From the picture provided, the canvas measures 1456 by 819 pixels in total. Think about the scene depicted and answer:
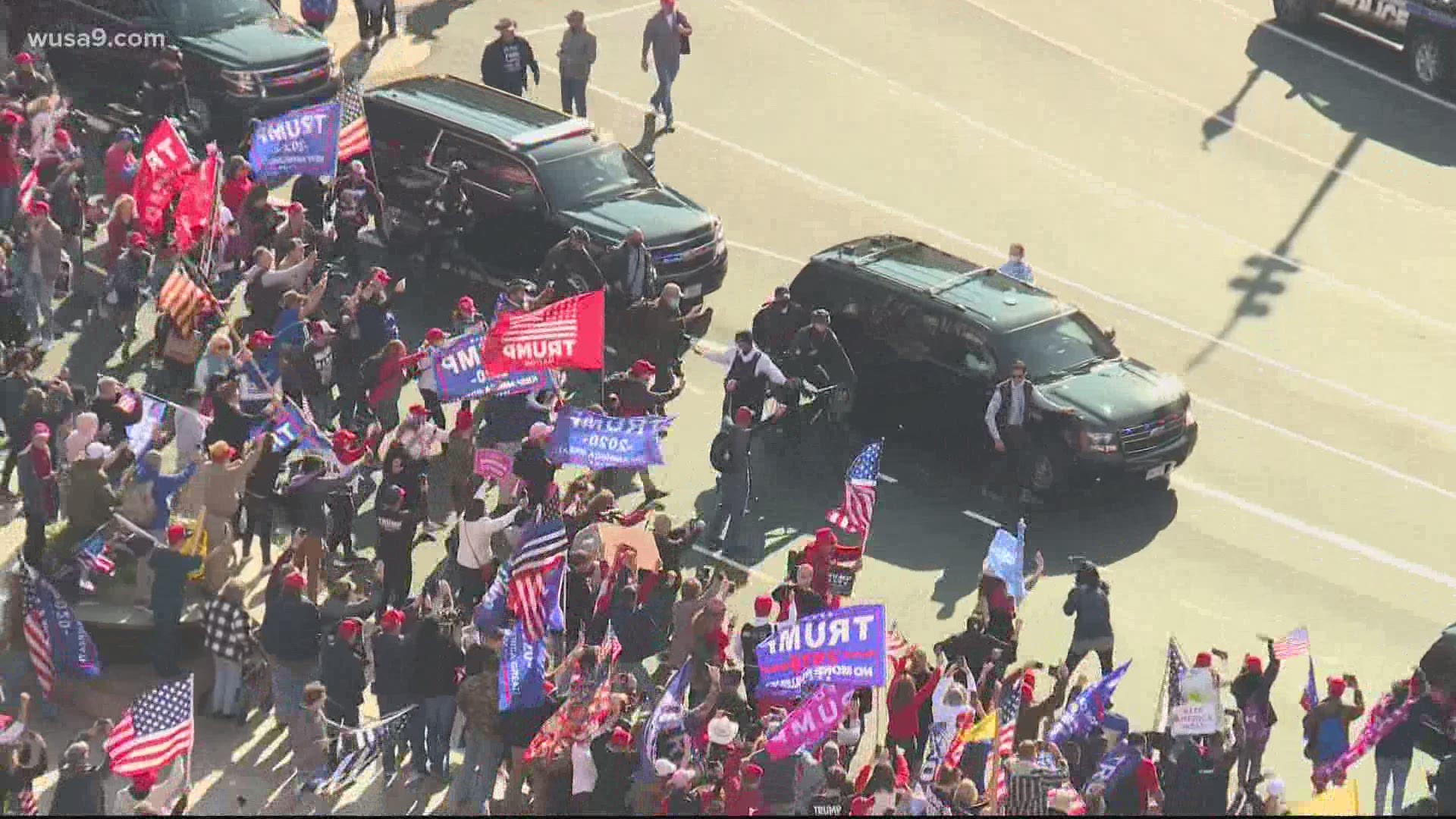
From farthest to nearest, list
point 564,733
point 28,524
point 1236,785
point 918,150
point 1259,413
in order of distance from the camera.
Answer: point 918,150 < point 1259,413 < point 28,524 < point 1236,785 < point 564,733

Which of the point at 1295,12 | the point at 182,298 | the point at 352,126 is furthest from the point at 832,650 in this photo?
the point at 1295,12

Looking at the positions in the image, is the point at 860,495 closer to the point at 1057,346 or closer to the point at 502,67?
the point at 1057,346

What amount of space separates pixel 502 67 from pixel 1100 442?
10351mm

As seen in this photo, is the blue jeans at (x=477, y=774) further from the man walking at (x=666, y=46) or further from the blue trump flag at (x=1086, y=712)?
the man walking at (x=666, y=46)

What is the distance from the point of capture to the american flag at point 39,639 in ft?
58.6

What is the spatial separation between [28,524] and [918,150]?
14.2 meters

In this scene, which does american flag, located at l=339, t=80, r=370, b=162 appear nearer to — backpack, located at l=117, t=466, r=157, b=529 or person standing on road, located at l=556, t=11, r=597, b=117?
person standing on road, located at l=556, t=11, r=597, b=117

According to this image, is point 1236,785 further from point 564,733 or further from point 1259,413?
point 1259,413

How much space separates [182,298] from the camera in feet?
71.1

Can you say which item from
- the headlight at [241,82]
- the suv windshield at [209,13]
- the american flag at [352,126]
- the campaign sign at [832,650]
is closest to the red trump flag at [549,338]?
the campaign sign at [832,650]

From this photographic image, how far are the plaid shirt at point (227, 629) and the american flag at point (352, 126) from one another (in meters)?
7.94

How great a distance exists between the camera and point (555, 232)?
2483 centimetres

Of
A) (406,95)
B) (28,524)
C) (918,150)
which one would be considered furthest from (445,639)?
(918,150)

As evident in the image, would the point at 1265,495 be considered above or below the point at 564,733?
below
